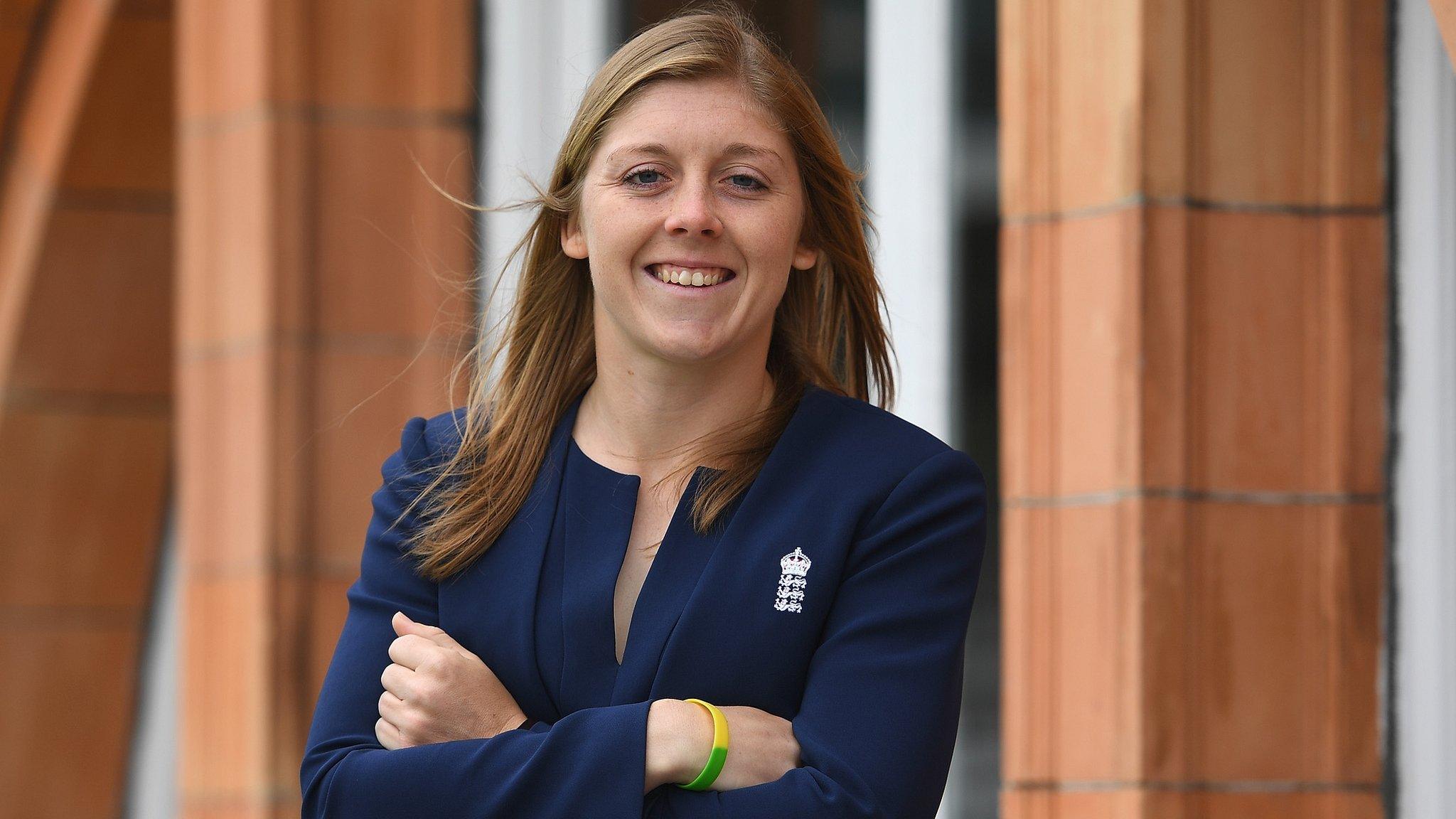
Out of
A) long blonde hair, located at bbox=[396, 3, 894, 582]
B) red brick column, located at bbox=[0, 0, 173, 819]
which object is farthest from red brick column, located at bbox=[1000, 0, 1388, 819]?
red brick column, located at bbox=[0, 0, 173, 819]

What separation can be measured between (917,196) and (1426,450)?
1415 millimetres

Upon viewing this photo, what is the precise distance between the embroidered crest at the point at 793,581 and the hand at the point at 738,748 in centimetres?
12

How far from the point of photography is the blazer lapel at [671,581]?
196cm

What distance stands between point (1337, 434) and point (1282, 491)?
14 centimetres

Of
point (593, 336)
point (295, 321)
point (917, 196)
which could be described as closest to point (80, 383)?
point (295, 321)

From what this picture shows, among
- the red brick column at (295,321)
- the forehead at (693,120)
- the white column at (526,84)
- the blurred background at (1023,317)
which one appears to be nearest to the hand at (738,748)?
the forehead at (693,120)

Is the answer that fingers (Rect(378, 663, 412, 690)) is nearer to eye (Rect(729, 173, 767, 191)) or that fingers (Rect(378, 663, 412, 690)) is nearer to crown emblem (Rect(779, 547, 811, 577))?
crown emblem (Rect(779, 547, 811, 577))

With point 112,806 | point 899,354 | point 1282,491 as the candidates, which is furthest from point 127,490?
point 1282,491

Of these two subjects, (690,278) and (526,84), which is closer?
(690,278)

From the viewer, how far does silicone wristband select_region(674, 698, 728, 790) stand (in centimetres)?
187

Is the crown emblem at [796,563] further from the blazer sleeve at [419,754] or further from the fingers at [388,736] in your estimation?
the fingers at [388,736]

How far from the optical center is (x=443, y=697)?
6.45ft

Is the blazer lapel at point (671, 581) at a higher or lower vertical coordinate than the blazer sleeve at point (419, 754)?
higher

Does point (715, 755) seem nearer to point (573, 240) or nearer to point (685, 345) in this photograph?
point (685, 345)
